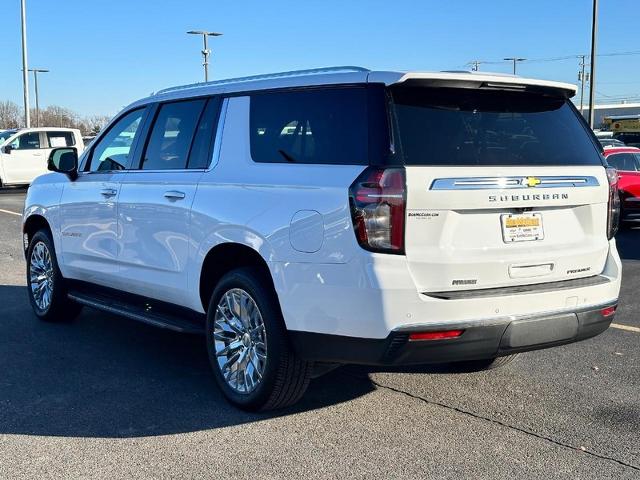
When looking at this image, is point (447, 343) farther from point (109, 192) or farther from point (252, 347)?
point (109, 192)

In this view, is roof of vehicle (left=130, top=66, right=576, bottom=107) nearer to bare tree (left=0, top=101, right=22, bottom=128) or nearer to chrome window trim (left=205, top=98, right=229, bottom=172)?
chrome window trim (left=205, top=98, right=229, bottom=172)

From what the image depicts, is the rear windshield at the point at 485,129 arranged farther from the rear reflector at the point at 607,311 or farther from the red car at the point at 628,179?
the red car at the point at 628,179

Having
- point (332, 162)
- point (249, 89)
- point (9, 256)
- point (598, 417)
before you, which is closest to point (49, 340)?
point (249, 89)

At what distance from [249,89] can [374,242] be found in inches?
62.4

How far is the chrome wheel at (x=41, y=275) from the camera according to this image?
688cm

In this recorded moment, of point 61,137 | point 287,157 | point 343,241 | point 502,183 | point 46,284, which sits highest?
point 61,137

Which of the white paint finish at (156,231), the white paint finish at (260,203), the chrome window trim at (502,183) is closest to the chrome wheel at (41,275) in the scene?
the white paint finish at (156,231)

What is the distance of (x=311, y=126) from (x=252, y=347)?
134 centimetres

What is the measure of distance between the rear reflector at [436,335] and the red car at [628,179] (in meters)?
10.6

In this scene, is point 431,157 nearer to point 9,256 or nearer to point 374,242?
point 374,242

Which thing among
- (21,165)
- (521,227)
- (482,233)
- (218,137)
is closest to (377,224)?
(482,233)

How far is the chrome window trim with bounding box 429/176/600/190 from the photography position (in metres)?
3.89

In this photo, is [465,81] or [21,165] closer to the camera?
[465,81]

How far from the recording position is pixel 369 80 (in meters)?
4.07
